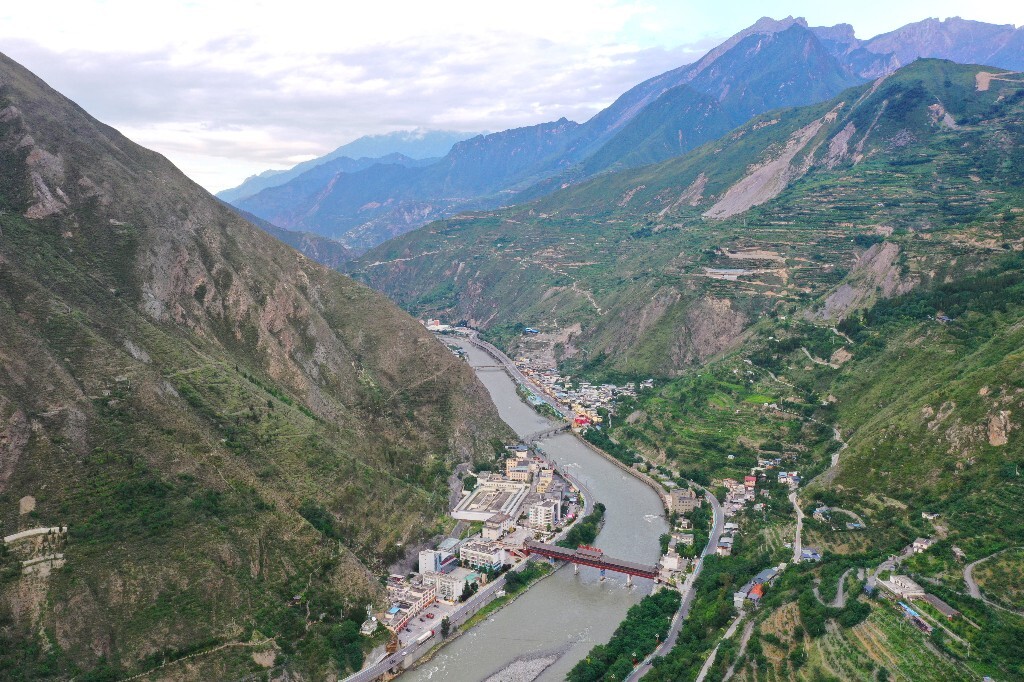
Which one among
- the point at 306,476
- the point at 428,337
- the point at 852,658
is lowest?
the point at 852,658

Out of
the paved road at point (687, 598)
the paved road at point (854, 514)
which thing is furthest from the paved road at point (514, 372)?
the paved road at point (854, 514)

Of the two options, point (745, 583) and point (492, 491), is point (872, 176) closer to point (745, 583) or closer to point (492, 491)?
point (492, 491)

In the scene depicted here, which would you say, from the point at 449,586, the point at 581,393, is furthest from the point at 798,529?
the point at 581,393

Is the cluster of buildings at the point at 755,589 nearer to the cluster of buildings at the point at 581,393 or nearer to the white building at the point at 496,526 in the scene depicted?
the white building at the point at 496,526

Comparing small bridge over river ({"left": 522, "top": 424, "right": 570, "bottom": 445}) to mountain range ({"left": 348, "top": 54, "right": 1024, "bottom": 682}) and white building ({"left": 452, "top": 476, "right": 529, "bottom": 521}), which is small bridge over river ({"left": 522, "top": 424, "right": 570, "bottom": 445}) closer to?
mountain range ({"left": 348, "top": 54, "right": 1024, "bottom": 682})

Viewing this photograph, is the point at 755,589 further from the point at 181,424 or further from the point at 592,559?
the point at 181,424

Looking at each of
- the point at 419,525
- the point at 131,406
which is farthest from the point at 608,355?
the point at 131,406

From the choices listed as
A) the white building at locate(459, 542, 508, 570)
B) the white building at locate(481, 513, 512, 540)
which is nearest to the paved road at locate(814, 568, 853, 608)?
the white building at locate(459, 542, 508, 570)
